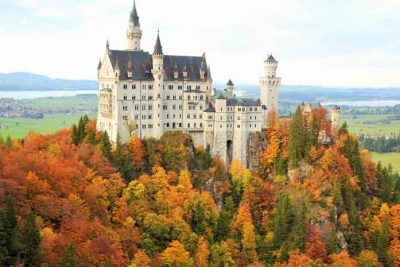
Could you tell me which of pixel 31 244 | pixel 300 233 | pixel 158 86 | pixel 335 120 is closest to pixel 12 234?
pixel 31 244

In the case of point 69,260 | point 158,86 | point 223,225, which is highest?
point 158,86

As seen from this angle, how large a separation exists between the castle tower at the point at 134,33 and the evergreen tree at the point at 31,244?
56826 millimetres

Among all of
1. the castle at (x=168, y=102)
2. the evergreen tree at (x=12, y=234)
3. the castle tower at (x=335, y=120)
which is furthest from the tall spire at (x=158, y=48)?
the evergreen tree at (x=12, y=234)

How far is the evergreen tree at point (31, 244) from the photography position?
6272cm

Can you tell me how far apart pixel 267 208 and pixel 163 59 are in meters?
34.4

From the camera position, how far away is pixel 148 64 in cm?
10756

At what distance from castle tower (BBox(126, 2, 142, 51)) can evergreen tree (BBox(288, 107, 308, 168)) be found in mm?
34585

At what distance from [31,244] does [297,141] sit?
5737 cm

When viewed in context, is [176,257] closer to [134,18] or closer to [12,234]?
[12,234]

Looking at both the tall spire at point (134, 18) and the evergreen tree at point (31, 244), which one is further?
the tall spire at point (134, 18)

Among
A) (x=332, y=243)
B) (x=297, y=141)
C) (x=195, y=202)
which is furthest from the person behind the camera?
(x=297, y=141)

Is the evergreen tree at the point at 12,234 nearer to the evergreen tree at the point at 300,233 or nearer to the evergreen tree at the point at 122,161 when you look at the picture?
the evergreen tree at the point at 122,161

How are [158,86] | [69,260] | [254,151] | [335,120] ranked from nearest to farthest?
[69,260] < [158,86] < [254,151] < [335,120]

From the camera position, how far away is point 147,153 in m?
100
